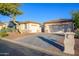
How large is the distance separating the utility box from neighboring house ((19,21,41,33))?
0.80 m

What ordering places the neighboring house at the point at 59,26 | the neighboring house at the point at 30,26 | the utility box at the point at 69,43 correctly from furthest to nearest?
the neighboring house at the point at 30,26, the neighboring house at the point at 59,26, the utility box at the point at 69,43

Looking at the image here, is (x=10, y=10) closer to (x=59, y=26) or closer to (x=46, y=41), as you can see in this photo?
(x=46, y=41)

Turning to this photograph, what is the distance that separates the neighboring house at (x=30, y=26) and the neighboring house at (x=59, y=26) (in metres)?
0.22

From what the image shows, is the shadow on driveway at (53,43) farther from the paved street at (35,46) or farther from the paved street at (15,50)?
the paved street at (15,50)

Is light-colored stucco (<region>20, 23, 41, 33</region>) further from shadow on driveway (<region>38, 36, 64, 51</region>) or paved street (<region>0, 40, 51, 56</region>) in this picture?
paved street (<region>0, 40, 51, 56</region>)

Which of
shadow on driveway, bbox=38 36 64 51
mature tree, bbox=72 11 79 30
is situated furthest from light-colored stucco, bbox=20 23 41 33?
mature tree, bbox=72 11 79 30

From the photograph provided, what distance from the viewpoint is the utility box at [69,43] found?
659 centimetres

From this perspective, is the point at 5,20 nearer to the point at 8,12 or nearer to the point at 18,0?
the point at 8,12

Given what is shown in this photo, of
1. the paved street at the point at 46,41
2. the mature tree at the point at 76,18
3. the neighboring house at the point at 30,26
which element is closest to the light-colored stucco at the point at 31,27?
the neighboring house at the point at 30,26

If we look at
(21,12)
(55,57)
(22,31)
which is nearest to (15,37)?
(22,31)

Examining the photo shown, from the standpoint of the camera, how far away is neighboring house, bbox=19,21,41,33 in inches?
270

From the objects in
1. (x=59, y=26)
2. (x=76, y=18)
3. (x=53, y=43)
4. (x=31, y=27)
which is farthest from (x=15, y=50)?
(x=76, y=18)

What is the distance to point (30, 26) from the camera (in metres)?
6.96

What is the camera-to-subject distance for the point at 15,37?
22.5 ft
